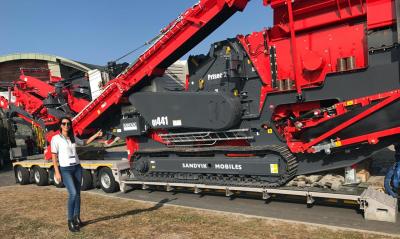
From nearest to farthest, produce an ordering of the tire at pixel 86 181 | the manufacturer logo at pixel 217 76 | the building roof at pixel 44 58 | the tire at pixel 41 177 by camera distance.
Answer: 1. the manufacturer logo at pixel 217 76
2. the tire at pixel 86 181
3. the tire at pixel 41 177
4. the building roof at pixel 44 58

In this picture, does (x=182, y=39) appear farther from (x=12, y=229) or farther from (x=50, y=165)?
(x=50, y=165)

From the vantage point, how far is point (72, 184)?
6.78 meters

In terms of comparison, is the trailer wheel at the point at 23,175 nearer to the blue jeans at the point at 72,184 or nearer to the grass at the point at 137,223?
the grass at the point at 137,223

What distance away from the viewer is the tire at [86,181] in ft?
36.1

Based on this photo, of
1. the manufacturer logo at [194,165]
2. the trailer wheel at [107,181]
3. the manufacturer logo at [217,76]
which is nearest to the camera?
the manufacturer logo at [217,76]

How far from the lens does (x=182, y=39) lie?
8.55 meters

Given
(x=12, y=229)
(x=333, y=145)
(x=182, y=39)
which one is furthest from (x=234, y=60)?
(x=12, y=229)

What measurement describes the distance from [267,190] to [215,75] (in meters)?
2.79

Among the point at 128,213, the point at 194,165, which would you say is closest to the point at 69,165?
the point at 128,213

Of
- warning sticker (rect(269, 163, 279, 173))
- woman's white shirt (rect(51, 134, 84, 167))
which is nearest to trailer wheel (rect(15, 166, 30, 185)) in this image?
woman's white shirt (rect(51, 134, 84, 167))

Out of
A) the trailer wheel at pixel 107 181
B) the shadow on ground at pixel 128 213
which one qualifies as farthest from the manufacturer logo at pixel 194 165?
the trailer wheel at pixel 107 181

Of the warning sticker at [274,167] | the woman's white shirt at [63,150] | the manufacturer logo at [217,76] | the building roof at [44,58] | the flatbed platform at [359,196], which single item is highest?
the building roof at [44,58]

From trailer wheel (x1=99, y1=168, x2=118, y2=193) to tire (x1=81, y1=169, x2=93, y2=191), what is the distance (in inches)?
18.4

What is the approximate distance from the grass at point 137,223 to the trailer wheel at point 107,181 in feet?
2.32
